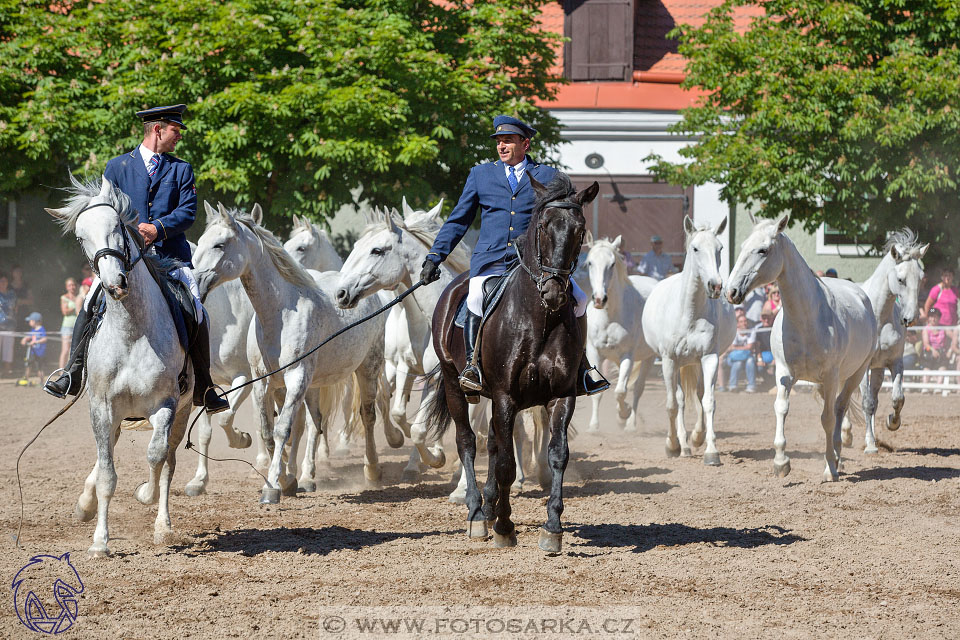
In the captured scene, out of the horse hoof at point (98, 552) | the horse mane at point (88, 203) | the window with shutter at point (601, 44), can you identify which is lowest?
the horse hoof at point (98, 552)

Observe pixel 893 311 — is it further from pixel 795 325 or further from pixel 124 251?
pixel 124 251

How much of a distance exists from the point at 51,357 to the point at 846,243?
1791cm

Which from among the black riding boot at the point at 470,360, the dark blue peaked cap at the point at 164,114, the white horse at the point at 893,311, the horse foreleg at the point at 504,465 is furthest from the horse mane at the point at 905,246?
the dark blue peaked cap at the point at 164,114

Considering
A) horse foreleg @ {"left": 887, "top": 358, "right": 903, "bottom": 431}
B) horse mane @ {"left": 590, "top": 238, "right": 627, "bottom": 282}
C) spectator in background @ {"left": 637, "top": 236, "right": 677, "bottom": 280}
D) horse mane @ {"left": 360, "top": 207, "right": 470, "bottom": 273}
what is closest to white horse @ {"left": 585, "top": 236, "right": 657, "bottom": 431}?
horse mane @ {"left": 590, "top": 238, "right": 627, "bottom": 282}

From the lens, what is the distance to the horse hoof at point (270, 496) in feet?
27.3

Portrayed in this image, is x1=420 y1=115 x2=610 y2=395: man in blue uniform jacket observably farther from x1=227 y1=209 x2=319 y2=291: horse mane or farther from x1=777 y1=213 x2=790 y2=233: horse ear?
x1=777 y1=213 x2=790 y2=233: horse ear

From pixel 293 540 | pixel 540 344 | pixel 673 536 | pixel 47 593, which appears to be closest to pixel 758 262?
pixel 673 536

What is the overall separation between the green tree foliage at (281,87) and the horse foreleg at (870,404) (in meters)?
8.34

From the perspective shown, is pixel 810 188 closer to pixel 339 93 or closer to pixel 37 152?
pixel 339 93

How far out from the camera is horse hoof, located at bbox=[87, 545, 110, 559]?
6.26 metres

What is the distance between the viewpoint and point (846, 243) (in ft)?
85.0

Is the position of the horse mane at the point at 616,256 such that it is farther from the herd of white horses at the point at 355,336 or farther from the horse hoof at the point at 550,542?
the horse hoof at the point at 550,542

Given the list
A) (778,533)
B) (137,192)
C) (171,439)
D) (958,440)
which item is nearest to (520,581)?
(778,533)

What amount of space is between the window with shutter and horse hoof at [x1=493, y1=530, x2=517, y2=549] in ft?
68.2
